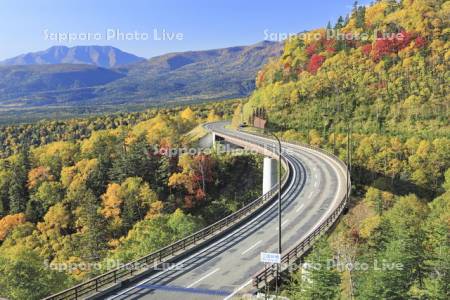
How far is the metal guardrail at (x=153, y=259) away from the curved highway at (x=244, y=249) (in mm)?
948

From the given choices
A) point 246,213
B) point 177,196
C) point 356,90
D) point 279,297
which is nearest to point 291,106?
point 356,90

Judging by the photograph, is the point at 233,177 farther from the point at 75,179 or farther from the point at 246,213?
the point at 246,213

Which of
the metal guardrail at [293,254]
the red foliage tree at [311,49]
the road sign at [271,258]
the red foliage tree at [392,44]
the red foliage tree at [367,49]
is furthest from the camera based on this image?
the red foliage tree at [311,49]

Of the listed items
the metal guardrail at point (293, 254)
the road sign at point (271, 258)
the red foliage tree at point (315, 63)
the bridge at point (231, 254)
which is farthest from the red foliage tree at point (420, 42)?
the road sign at point (271, 258)

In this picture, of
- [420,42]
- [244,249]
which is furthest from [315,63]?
[244,249]

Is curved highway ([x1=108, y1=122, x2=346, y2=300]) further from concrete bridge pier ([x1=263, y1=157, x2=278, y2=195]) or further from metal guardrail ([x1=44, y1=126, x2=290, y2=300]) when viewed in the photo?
concrete bridge pier ([x1=263, y1=157, x2=278, y2=195])

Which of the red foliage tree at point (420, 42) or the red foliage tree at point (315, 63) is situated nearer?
the red foliage tree at point (420, 42)

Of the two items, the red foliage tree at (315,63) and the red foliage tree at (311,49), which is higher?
the red foliage tree at (311,49)

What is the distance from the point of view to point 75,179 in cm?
8625

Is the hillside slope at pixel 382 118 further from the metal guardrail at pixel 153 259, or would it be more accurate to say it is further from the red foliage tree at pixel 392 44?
the metal guardrail at pixel 153 259

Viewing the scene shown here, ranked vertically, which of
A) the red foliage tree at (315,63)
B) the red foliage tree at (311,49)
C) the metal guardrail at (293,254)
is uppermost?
the red foliage tree at (311,49)

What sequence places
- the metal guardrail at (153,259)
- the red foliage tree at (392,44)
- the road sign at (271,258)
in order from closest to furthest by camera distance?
the road sign at (271,258) < the metal guardrail at (153,259) < the red foliage tree at (392,44)

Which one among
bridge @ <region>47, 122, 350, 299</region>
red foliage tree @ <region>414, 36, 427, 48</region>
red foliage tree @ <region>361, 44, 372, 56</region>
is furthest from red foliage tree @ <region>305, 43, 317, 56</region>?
bridge @ <region>47, 122, 350, 299</region>

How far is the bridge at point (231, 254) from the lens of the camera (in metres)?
24.9
